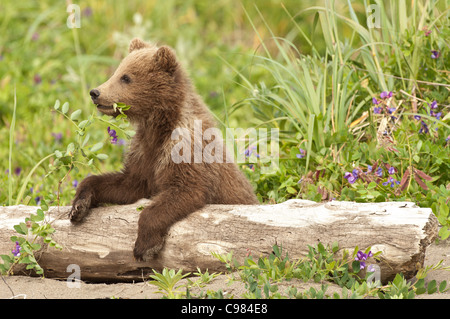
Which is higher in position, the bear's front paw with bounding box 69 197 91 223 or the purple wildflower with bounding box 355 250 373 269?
the bear's front paw with bounding box 69 197 91 223

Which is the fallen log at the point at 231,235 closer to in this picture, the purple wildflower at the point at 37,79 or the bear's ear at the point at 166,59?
the bear's ear at the point at 166,59

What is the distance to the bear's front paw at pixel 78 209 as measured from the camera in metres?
3.92

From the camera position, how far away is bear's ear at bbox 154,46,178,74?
4188 millimetres

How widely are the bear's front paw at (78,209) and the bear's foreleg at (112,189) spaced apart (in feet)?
0.19

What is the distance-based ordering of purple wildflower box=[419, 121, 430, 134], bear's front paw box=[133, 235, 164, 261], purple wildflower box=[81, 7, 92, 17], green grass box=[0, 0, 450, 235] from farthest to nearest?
1. purple wildflower box=[81, 7, 92, 17]
2. purple wildflower box=[419, 121, 430, 134]
3. green grass box=[0, 0, 450, 235]
4. bear's front paw box=[133, 235, 164, 261]

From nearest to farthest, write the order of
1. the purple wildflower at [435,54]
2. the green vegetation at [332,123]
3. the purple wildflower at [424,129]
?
the green vegetation at [332,123] < the purple wildflower at [424,129] < the purple wildflower at [435,54]

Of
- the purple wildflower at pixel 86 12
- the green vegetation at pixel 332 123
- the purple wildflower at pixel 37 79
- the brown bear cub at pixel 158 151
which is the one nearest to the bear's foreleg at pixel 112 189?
the brown bear cub at pixel 158 151

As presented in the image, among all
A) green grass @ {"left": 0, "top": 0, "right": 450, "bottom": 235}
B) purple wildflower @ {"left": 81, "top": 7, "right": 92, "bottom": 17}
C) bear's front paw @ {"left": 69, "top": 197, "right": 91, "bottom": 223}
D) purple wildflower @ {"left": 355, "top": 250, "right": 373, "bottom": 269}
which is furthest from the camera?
purple wildflower @ {"left": 81, "top": 7, "right": 92, "bottom": 17}

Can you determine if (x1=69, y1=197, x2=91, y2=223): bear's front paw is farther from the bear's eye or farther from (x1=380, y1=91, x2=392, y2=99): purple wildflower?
(x1=380, y1=91, x2=392, y2=99): purple wildflower

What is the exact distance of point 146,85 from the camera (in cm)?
418

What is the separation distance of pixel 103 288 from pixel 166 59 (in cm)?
155

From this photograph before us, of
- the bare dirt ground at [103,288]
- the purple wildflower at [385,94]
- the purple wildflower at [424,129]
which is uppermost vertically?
the purple wildflower at [385,94]

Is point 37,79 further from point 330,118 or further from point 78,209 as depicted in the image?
point 78,209

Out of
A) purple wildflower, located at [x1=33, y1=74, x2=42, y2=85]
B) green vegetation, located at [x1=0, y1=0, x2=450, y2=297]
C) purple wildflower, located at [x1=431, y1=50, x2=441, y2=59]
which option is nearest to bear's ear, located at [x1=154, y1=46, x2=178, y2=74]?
green vegetation, located at [x1=0, y1=0, x2=450, y2=297]
